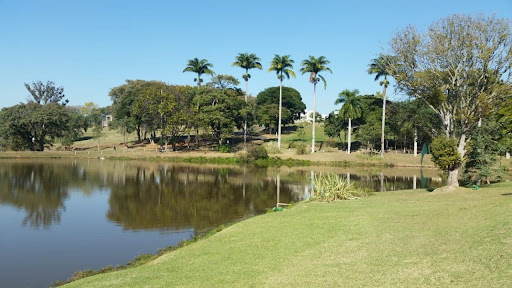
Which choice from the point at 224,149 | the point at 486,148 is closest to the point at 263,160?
the point at 224,149

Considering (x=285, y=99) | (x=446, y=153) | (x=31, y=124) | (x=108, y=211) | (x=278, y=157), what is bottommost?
(x=108, y=211)

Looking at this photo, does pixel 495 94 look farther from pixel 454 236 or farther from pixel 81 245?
pixel 81 245

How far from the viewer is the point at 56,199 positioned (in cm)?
3138

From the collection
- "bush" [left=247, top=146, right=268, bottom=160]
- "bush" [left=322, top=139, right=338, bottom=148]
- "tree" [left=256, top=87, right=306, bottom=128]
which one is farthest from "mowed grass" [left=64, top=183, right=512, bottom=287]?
"tree" [left=256, top=87, right=306, bottom=128]

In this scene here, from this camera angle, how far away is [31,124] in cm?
7781

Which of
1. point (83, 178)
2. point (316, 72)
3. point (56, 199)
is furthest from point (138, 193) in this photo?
point (316, 72)

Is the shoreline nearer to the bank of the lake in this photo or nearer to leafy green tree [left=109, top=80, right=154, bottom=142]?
the bank of the lake

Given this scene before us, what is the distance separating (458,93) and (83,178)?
123 feet

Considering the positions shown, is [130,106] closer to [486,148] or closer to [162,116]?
[162,116]

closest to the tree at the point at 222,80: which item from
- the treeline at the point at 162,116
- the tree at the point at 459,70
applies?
the treeline at the point at 162,116

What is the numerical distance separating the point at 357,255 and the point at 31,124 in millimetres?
81057

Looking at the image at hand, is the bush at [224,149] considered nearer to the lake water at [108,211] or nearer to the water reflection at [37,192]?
the lake water at [108,211]

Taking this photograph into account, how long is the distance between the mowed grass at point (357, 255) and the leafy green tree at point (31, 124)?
73.2m

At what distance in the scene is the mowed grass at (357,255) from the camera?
28.9 feet
